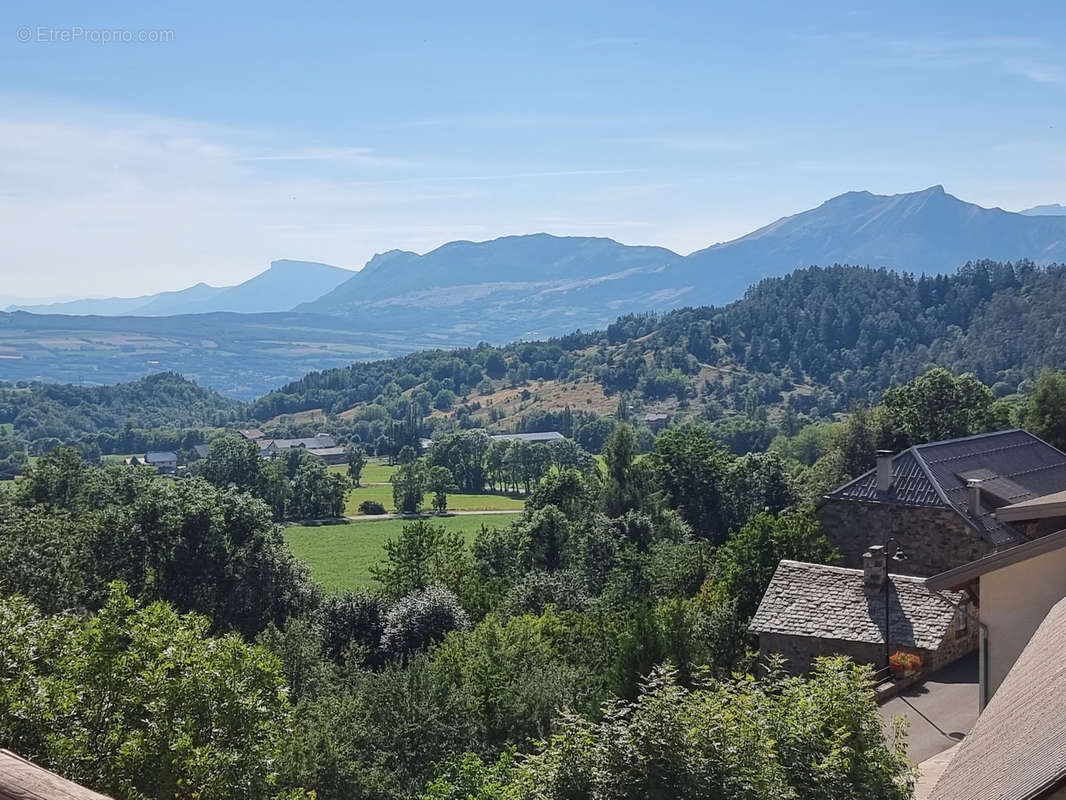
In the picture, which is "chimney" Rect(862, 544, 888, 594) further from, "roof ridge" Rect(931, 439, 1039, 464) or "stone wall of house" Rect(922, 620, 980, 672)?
"roof ridge" Rect(931, 439, 1039, 464)

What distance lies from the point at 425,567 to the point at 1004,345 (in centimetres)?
17264

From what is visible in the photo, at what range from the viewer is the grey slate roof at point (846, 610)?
26.5 meters

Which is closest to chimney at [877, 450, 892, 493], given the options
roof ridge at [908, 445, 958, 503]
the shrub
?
roof ridge at [908, 445, 958, 503]

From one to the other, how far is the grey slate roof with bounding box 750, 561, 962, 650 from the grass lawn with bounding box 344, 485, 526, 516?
2999 inches

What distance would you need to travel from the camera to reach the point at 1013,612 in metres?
13.0

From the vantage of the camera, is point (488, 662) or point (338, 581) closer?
point (488, 662)

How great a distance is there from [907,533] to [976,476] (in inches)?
175

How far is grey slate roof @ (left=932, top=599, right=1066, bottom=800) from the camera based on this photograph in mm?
5680

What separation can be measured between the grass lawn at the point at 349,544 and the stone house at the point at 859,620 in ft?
111

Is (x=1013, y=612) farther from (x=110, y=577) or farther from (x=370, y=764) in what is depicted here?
(x=110, y=577)

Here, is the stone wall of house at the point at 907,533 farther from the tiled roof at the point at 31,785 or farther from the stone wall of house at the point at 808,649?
the tiled roof at the point at 31,785

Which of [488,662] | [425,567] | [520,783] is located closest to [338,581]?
[425,567]

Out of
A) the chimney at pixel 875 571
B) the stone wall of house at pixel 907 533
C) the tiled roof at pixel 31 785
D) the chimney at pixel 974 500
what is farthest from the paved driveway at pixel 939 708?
the tiled roof at pixel 31 785

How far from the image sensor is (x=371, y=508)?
348 feet
